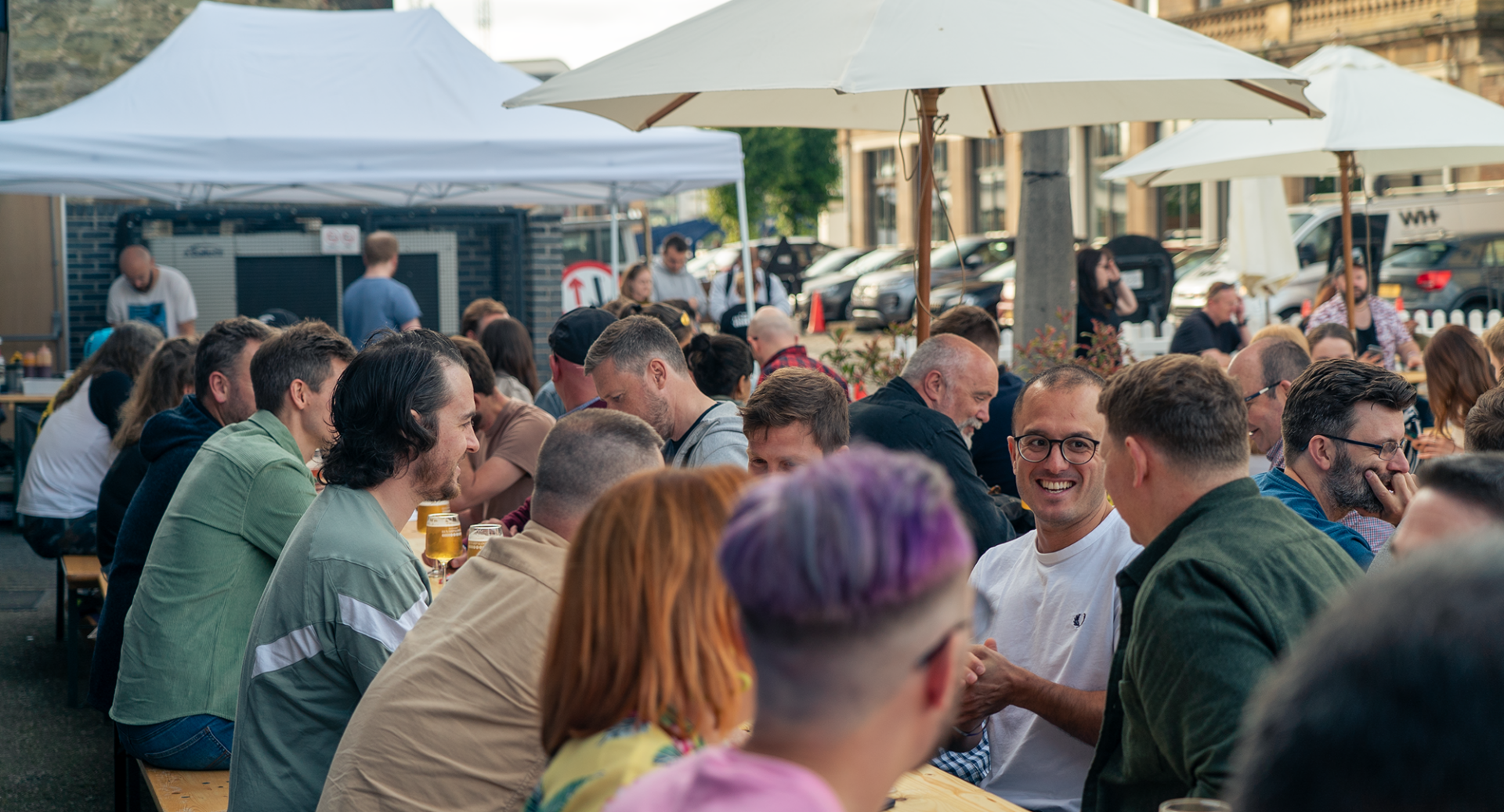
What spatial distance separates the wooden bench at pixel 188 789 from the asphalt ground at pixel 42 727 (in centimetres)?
152

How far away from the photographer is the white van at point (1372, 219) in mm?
18312

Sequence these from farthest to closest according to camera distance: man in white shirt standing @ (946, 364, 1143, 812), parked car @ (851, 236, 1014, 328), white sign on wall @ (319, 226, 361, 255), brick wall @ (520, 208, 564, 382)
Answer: parked car @ (851, 236, 1014, 328) → brick wall @ (520, 208, 564, 382) → white sign on wall @ (319, 226, 361, 255) → man in white shirt standing @ (946, 364, 1143, 812)

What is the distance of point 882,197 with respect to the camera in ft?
136

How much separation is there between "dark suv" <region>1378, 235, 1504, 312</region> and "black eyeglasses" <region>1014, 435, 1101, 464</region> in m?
16.4

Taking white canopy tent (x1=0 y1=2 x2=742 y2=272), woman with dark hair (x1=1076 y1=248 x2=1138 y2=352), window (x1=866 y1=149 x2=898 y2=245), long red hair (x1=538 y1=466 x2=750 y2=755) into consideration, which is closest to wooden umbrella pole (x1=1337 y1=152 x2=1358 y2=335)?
woman with dark hair (x1=1076 y1=248 x2=1138 y2=352)

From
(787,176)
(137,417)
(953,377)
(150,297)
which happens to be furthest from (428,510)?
(787,176)

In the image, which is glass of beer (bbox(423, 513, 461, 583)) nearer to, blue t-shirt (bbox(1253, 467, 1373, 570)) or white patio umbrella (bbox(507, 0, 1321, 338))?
white patio umbrella (bbox(507, 0, 1321, 338))

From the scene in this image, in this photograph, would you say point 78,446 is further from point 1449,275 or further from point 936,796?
point 1449,275

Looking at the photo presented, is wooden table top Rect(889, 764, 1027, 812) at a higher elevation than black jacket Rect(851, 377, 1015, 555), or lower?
lower

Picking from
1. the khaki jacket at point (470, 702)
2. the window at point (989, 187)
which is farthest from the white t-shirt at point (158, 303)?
the window at point (989, 187)

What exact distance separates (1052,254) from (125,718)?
7.15m

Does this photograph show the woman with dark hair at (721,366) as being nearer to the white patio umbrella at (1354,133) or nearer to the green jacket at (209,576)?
the green jacket at (209,576)

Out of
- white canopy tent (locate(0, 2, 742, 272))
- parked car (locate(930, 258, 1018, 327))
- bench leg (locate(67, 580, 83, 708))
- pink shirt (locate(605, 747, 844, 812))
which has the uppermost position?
white canopy tent (locate(0, 2, 742, 272))

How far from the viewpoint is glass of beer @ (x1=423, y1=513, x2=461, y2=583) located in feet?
14.0
